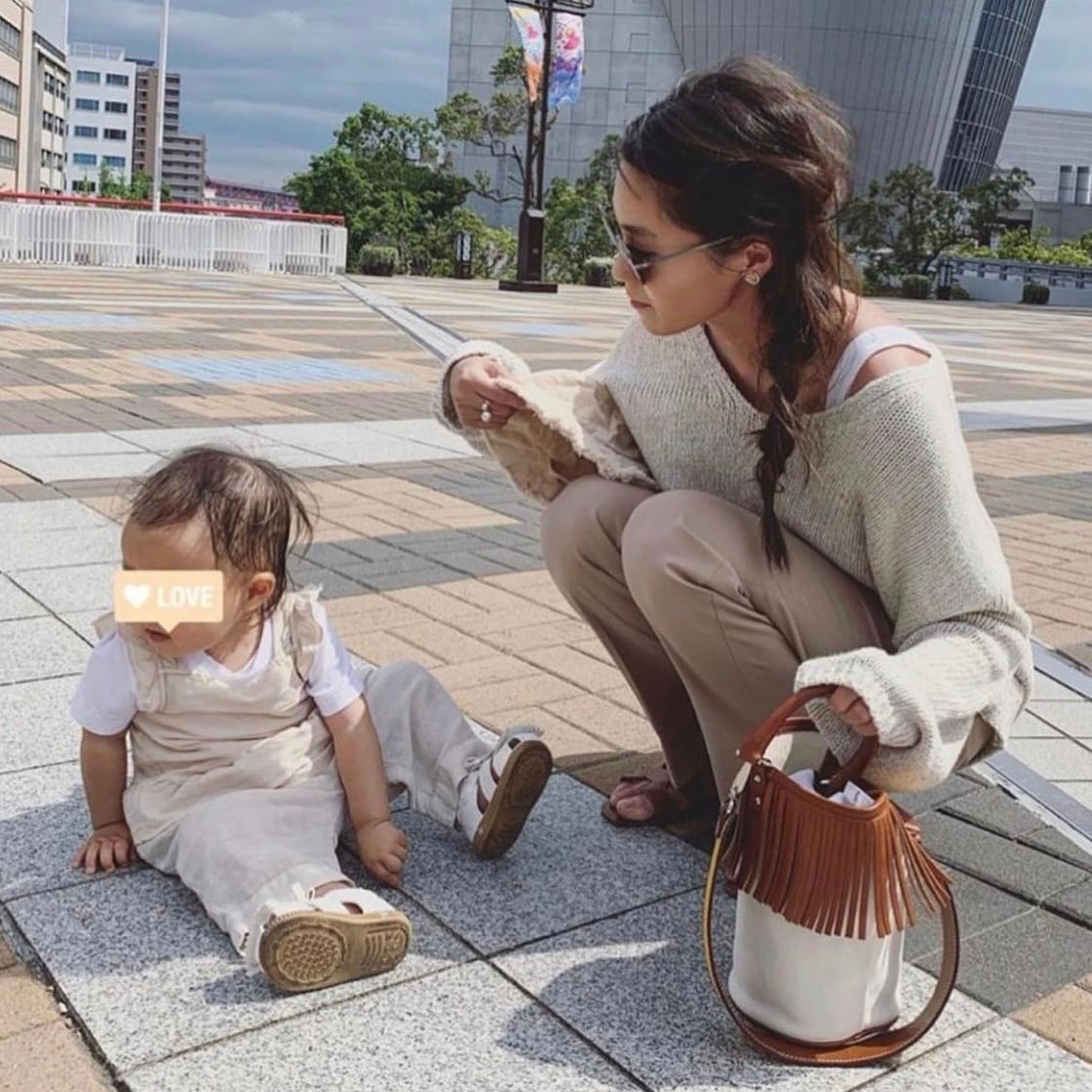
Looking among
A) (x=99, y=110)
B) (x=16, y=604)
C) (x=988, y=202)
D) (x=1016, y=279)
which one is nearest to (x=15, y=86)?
(x=988, y=202)

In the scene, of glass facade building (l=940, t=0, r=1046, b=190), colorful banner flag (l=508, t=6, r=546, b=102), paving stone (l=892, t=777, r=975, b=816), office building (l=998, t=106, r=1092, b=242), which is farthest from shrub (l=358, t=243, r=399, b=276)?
office building (l=998, t=106, r=1092, b=242)

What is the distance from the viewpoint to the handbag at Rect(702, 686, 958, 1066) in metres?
1.84

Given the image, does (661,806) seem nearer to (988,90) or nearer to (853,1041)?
(853,1041)

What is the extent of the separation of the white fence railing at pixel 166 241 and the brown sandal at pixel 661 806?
24006 mm

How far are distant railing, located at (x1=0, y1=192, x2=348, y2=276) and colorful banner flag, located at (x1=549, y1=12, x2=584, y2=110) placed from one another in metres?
5.07

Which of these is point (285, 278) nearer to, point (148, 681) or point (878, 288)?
point (878, 288)

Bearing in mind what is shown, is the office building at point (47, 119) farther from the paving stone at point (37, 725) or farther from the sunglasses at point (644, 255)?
the sunglasses at point (644, 255)

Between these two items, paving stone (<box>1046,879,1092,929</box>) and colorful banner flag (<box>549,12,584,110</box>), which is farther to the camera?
colorful banner flag (<box>549,12,584,110</box>)

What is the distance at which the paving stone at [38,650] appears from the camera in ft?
10.9

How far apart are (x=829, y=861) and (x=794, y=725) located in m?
0.21

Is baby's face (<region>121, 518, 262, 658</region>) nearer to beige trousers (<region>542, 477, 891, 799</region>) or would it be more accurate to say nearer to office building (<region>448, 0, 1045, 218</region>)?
beige trousers (<region>542, 477, 891, 799</region>)

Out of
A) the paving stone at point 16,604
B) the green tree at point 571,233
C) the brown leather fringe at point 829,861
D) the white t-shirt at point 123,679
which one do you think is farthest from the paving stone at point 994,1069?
the green tree at point 571,233

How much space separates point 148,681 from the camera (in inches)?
91.4

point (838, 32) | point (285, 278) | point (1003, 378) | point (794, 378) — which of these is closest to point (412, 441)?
point (794, 378)
